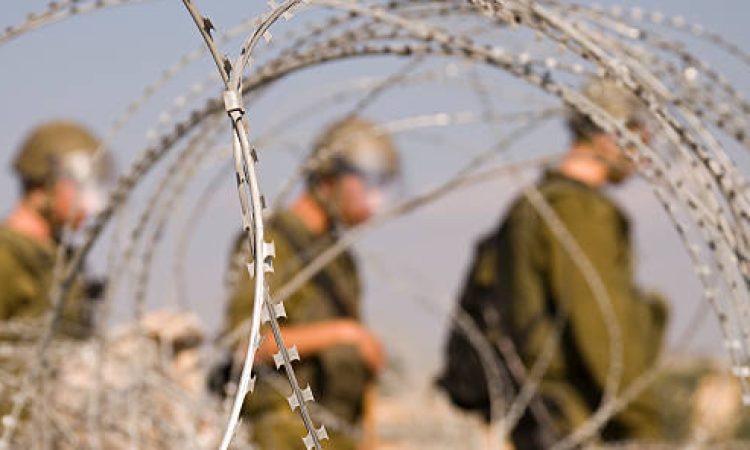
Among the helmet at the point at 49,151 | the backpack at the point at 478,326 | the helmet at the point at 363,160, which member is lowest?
the backpack at the point at 478,326

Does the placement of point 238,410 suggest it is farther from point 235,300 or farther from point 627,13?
point 235,300

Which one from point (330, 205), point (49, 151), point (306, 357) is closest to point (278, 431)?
point (306, 357)

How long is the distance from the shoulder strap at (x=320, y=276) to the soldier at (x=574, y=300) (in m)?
0.54

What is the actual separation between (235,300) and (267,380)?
25 cm

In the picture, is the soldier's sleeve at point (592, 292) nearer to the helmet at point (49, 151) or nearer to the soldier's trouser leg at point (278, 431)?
the soldier's trouser leg at point (278, 431)

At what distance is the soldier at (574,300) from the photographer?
4.62m

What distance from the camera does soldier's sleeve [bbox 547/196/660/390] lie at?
4.60 meters

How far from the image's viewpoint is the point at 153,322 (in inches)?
222

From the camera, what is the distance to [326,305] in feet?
15.0

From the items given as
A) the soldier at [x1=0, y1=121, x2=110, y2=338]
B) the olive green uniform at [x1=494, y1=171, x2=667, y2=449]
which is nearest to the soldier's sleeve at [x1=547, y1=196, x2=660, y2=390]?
the olive green uniform at [x1=494, y1=171, x2=667, y2=449]

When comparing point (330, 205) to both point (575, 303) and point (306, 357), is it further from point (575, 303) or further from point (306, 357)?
point (575, 303)

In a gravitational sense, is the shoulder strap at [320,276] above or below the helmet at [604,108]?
below

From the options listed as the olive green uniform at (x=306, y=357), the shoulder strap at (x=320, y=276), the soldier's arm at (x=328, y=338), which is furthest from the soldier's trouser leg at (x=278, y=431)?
the shoulder strap at (x=320, y=276)

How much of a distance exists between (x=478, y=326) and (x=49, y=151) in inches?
60.6
